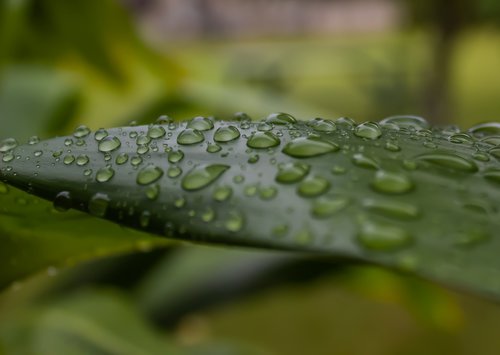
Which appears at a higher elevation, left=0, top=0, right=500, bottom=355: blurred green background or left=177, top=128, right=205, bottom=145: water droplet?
left=177, top=128, right=205, bottom=145: water droplet

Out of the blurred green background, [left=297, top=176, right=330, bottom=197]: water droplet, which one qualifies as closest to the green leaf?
[left=297, top=176, right=330, bottom=197]: water droplet

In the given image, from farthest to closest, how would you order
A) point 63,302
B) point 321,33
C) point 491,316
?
point 321,33 < point 491,316 < point 63,302

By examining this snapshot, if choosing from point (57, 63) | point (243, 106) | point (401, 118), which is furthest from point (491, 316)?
point (401, 118)

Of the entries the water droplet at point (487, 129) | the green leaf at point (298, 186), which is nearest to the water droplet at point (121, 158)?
the green leaf at point (298, 186)

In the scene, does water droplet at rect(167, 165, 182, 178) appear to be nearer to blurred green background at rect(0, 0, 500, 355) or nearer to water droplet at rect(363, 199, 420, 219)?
water droplet at rect(363, 199, 420, 219)

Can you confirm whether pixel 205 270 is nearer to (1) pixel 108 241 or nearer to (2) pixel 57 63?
(2) pixel 57 63
